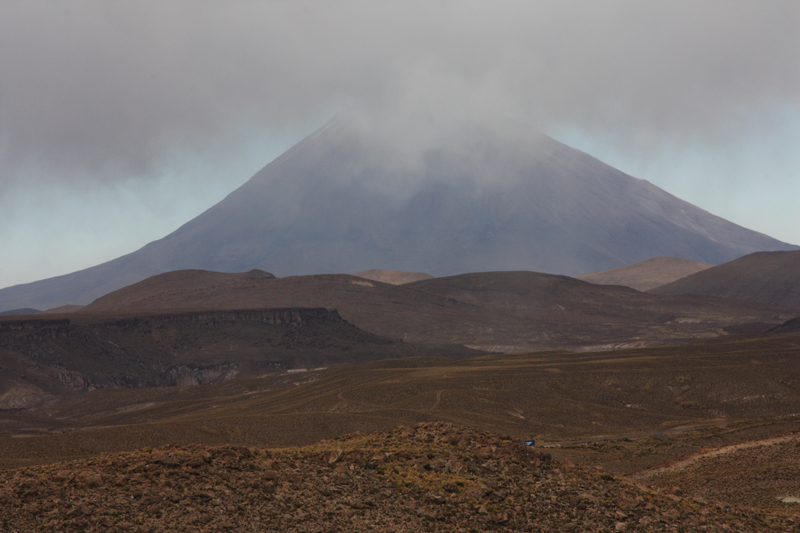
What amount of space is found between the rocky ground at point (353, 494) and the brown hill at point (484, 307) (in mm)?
111599

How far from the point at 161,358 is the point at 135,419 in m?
43.9

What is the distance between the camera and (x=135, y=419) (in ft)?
212

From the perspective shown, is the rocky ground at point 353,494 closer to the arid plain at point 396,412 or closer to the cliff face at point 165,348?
the arid plain at point 396,412

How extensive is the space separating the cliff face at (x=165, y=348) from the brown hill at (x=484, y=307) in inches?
693

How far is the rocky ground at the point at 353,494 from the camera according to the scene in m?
12.9

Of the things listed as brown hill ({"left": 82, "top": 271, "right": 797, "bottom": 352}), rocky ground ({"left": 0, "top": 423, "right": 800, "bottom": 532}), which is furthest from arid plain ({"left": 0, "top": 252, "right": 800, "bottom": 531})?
brown hill ({"left": 82, "top": 271, "right": 797, "bottom": 352})

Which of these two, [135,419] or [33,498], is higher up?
[33,498]

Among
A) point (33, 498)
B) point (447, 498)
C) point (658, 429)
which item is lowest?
point (658, 429)

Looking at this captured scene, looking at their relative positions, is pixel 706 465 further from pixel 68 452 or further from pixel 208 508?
pixel 68 452

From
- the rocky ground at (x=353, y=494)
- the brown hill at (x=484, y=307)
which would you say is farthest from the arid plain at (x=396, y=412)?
the brown hill at (x=484, y=307)

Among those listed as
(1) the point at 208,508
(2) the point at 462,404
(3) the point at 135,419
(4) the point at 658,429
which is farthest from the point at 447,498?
(3) the point at 135,419

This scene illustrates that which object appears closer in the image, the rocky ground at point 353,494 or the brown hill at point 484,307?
the rocky ground at point 353,494

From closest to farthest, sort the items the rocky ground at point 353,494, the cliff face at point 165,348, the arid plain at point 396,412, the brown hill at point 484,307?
the rocky ground at point 353,494 < the arid plain at point 396,412 < the cliff face at point 165,348 < the brown hill at point 484,307

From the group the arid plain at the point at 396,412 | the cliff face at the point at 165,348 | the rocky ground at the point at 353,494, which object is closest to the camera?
the rocky ground at the point at 353,494
